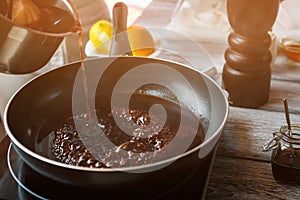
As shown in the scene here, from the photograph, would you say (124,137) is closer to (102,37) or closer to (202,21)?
(102,37)

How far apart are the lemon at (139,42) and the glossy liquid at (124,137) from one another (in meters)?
0.26

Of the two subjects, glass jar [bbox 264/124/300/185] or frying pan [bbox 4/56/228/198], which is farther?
glass jar [bbox 264/124/300/185]

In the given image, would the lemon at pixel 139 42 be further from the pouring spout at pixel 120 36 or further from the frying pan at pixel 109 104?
the frying pan at pixel 109 104

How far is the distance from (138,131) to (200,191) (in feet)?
0.55

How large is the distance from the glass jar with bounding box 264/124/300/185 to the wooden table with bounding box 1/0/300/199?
1 cm

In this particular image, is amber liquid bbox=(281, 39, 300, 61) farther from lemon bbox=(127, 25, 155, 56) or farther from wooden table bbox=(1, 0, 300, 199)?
lemon bbox=(127, 25, 155, 56)

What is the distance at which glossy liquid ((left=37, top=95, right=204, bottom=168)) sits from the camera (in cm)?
71

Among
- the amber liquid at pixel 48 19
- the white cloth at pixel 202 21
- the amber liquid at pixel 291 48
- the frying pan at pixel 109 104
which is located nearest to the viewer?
the frying pan at pixel 109 104

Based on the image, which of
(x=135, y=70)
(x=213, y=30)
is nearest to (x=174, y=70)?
(x=135, y=70)

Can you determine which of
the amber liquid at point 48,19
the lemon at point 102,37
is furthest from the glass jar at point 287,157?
the lemon at point 102,37

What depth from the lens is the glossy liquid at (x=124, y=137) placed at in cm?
71

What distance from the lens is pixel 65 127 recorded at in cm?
82

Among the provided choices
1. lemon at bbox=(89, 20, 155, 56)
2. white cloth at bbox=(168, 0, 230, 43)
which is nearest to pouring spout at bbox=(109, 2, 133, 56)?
lemon at bbox=(89, 20, 155, 56)

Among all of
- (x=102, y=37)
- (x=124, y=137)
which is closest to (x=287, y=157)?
(x=124, y=137)
